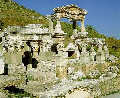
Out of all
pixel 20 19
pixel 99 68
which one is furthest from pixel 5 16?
pixel 99 68

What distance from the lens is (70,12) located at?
32.0 meters

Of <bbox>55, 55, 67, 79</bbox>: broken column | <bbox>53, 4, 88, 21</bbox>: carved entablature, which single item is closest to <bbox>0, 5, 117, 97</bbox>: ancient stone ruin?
<bbox>55, 55, 67, 79</bbox>: broken column

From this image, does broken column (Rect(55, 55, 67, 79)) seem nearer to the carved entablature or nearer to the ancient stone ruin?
the ancient stone ruin

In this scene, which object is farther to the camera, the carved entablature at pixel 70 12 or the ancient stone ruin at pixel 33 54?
the carved entablature at pixel 70 12

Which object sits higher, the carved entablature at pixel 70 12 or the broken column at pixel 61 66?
the carved entablature at pixel 70 12

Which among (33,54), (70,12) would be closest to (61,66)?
(33,54)

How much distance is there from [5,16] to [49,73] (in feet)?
104

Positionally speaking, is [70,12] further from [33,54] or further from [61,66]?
[33,54]

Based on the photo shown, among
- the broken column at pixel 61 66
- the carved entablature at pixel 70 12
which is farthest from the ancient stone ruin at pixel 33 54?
the carved entablature at pixel 70 12

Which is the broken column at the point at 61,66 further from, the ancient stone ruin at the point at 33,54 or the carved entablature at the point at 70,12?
the carved entablature at the point at 70,12

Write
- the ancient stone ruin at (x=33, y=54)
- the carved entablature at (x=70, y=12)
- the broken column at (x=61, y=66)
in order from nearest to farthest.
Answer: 1. the ancient stone ruin at (x=33, y=54)
2. the broken column at (x=61, y=66)
3. the carved entablature at (x=70, y=12)

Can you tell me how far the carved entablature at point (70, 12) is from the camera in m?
31.5

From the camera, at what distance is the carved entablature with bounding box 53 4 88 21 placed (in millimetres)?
31516

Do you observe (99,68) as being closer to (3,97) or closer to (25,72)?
(25,72)
